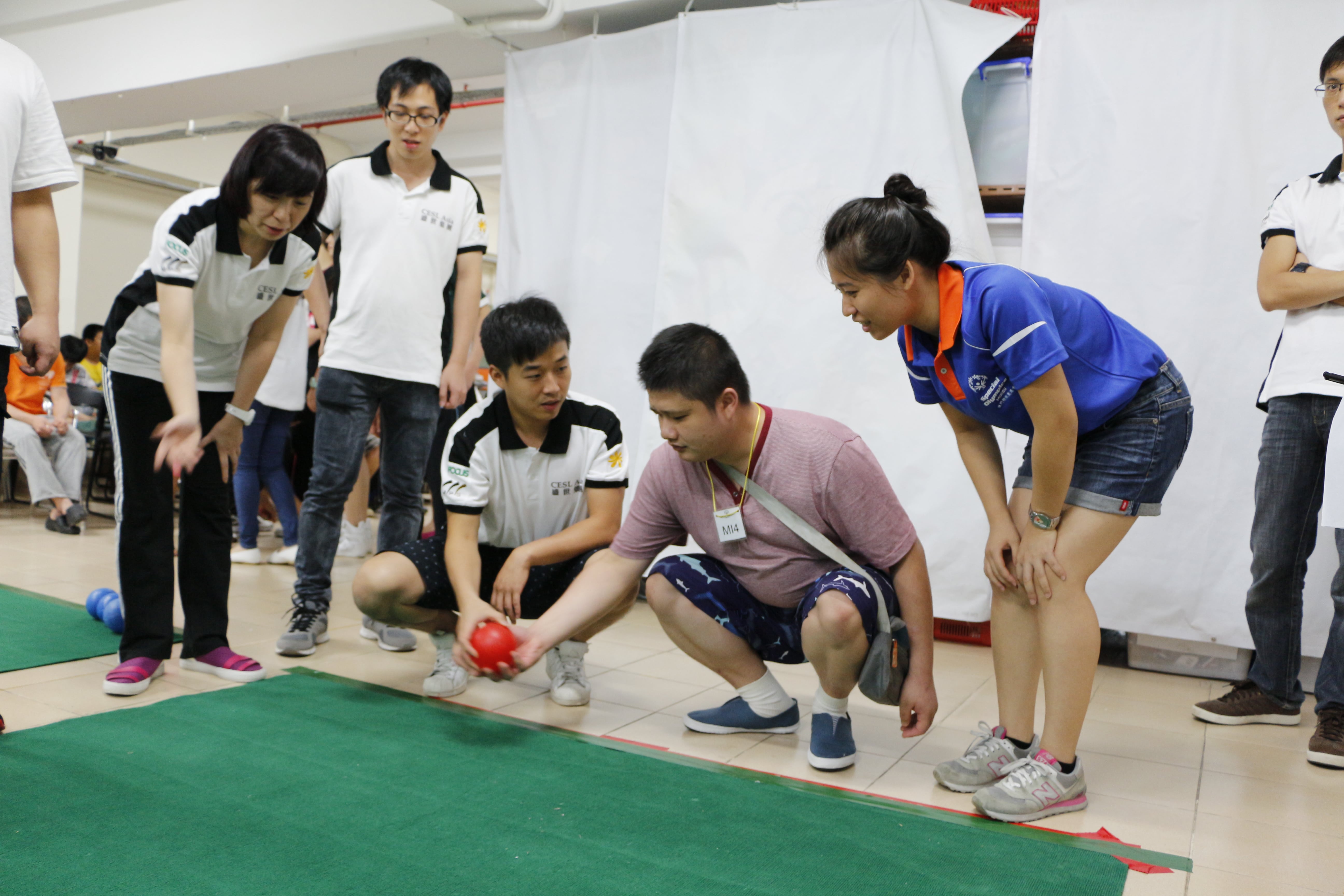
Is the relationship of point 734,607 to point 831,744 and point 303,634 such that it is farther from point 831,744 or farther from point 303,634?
point 303,634

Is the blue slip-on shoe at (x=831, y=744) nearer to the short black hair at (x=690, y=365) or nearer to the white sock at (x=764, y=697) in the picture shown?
the white sock at (x=764, y=697)

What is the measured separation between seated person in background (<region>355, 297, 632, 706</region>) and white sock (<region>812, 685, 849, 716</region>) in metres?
0.46

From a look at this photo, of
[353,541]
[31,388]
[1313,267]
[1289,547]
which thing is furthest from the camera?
[31,388]

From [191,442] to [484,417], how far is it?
63cm

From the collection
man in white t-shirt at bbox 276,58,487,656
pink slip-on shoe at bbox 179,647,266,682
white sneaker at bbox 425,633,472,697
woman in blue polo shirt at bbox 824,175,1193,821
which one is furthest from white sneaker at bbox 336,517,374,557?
woman in blue polo shirt at bbox 824,175,1193,821

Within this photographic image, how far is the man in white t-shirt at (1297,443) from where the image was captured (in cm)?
225

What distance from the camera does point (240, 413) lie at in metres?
2.37

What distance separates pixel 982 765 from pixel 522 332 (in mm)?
1301

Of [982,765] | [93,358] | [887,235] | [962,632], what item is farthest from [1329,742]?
[93,358]

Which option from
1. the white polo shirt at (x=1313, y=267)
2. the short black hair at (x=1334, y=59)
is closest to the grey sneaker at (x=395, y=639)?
the white polo shirt at (x=1313, y=267)

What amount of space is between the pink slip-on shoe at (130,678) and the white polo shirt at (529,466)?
0.81 meters

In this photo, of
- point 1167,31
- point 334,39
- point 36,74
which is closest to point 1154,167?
point 1167,31

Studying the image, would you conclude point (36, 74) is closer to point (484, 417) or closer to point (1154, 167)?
point (484, 417)

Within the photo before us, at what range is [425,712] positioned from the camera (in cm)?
222
